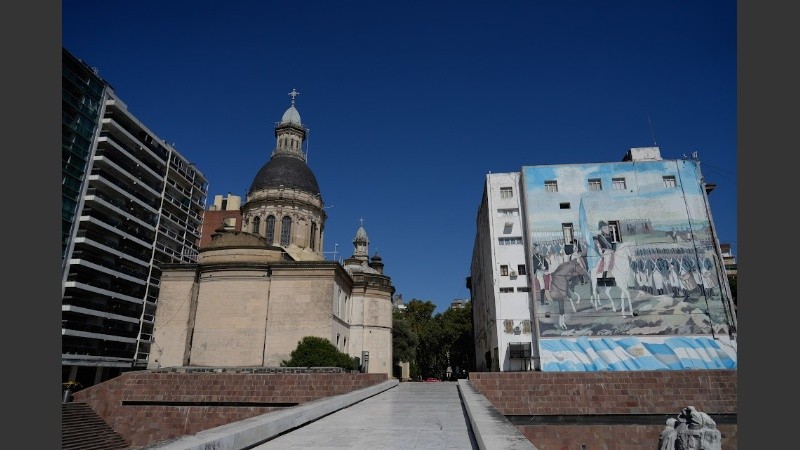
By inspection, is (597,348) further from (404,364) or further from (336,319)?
(404,364)

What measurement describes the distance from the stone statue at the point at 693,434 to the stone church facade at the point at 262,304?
21.3m

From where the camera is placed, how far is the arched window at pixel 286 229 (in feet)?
123

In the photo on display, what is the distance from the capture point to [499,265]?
3031 centimetres

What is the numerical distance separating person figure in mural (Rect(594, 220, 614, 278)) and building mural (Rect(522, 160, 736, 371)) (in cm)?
6

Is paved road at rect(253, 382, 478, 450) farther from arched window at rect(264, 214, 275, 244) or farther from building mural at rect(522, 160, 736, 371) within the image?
arched window at rect(264, 214, 275, 244)

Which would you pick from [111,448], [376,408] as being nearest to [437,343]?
[111,448]

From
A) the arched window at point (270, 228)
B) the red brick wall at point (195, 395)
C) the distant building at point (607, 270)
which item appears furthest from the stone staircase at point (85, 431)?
the distant building at point (607, 270)

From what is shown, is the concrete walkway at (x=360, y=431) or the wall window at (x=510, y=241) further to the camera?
the wall window at (x=510, y=241)

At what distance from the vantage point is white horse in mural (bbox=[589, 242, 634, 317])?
27.8 metres

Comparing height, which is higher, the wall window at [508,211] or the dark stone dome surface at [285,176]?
the dark stone dome surface at [285,176]

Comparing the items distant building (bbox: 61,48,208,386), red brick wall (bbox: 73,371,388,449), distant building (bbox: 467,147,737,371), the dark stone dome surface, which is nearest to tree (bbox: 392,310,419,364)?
distant building (bbox: 467,147,737,371)

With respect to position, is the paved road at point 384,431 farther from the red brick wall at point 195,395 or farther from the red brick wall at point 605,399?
the red brick wall at point 605,399

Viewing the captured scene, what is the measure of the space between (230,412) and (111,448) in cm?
478

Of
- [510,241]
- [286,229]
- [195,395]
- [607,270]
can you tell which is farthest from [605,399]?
[286,229]
